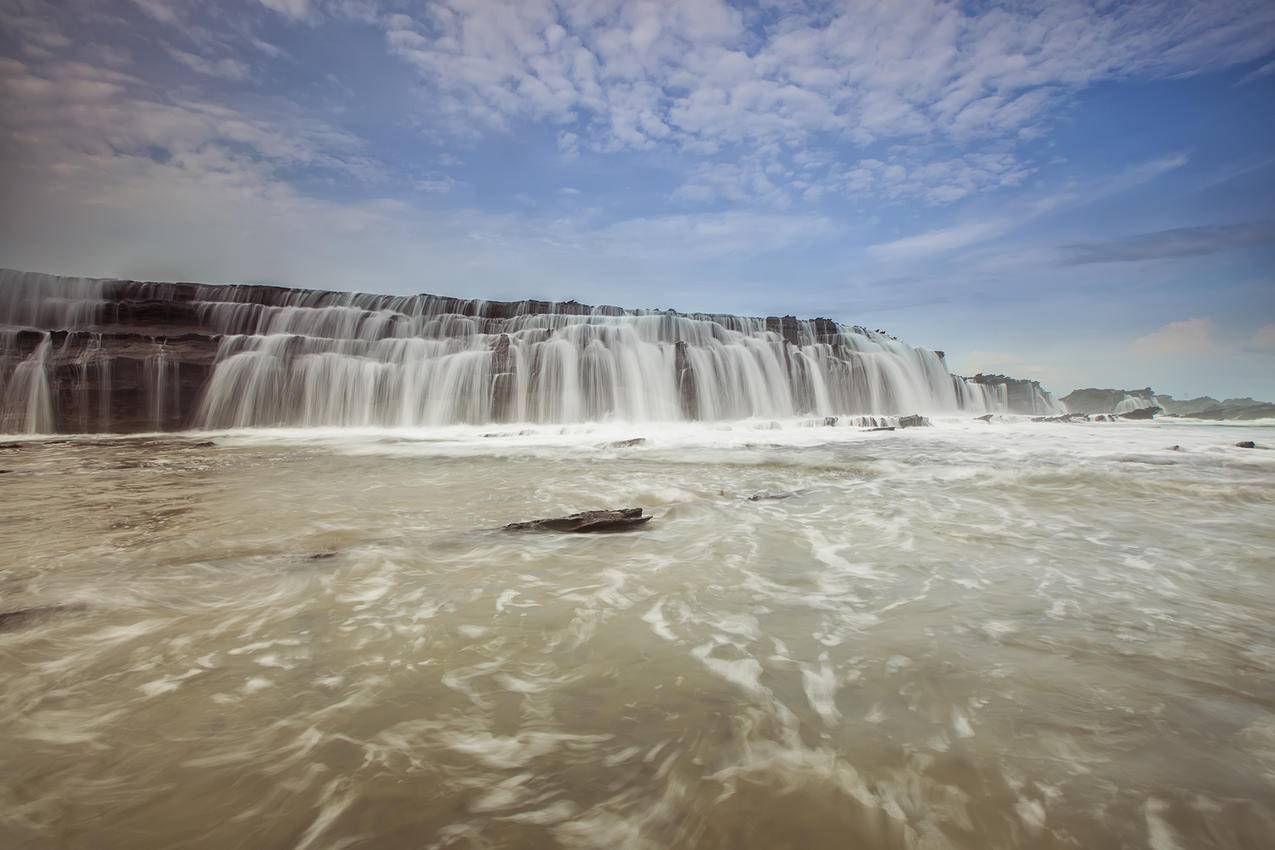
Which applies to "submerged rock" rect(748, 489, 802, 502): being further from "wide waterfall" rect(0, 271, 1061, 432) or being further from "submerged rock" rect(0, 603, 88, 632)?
"wide waterfall" rect(0, 271, 1061, 432)

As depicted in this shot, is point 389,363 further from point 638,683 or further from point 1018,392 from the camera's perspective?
point 1018,392

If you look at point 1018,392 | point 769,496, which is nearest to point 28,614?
point 769,496

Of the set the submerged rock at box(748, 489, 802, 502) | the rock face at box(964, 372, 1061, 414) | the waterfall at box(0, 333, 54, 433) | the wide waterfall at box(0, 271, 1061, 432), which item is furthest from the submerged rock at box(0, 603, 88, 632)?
the rock face at box(964, 372, 1061, 414)

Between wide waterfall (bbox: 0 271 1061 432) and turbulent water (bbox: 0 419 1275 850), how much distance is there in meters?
15.4

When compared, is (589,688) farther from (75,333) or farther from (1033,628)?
(75,333)

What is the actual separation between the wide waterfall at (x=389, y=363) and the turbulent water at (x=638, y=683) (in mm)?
15366

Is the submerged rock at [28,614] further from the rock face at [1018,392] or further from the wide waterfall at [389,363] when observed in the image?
the rock face at [1018,392]

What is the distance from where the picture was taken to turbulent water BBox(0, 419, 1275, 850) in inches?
54.3

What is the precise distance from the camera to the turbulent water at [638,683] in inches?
54.3

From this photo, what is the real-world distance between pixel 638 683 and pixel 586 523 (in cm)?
236

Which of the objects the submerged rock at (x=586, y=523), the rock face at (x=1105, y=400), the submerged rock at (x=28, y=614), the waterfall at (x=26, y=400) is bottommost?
the submerged rock at (x=28, y=614)

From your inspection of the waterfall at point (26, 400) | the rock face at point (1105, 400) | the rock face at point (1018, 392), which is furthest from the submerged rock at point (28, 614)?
the rock face at point (1105, 400)

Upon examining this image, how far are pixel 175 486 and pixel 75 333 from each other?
17634 mm

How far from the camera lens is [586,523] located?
14.3ft
